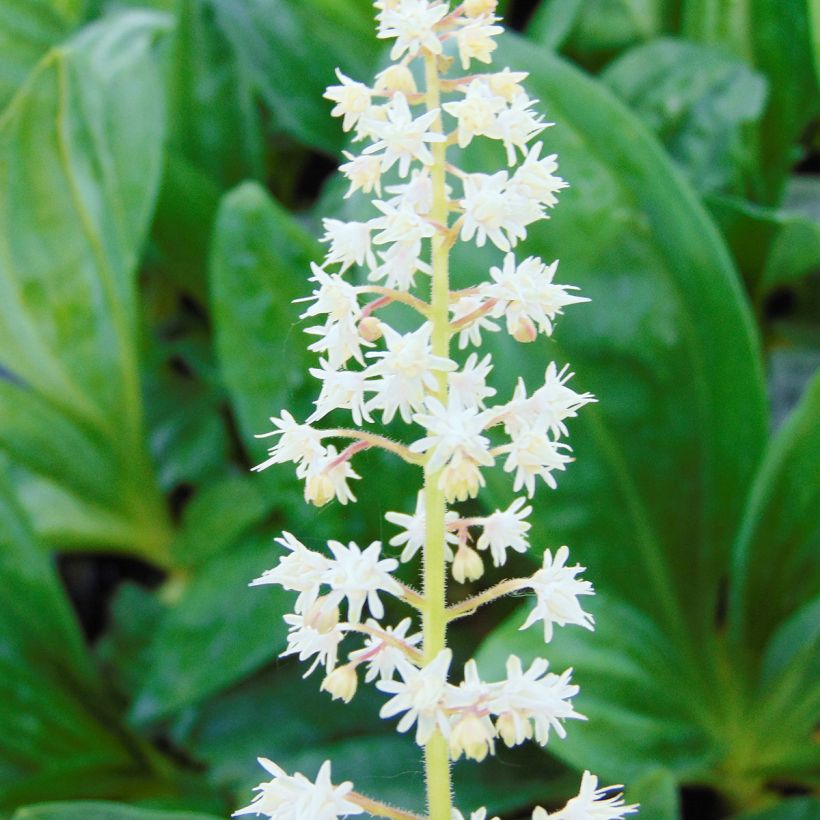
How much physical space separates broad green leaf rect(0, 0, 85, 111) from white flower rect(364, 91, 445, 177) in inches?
48.4

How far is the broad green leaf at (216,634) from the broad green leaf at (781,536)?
20.1 inches

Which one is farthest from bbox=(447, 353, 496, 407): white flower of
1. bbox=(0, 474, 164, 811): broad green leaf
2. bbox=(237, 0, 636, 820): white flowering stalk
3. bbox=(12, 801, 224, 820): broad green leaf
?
bbox=(0, 474, 164, 811): broad green leaf

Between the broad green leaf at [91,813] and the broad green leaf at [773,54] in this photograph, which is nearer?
the broad green leaf at [91,813]

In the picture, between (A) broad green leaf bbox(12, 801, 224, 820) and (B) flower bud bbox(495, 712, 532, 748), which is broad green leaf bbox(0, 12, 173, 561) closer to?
(A) broad green leaf bbox(12, 801, 224, 820)

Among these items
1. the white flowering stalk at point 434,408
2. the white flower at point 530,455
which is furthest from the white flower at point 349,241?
the white flower at point 530,455

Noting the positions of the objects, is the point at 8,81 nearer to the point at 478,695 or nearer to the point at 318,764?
the point at 318,764

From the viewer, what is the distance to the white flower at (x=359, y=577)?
47cm

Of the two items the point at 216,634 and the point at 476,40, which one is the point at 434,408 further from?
the point at 216,634

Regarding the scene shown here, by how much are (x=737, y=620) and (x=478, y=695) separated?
2.75 ft

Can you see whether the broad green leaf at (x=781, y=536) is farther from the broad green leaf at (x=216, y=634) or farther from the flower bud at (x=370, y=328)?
the flower bud at (x=370, y=328)

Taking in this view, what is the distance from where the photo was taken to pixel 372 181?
49 centimetres

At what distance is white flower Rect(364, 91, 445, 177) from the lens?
1.54 feet

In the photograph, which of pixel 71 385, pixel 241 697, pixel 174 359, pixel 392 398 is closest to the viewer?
pixel 392 398

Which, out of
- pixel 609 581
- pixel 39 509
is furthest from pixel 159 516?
pixel 609 581
